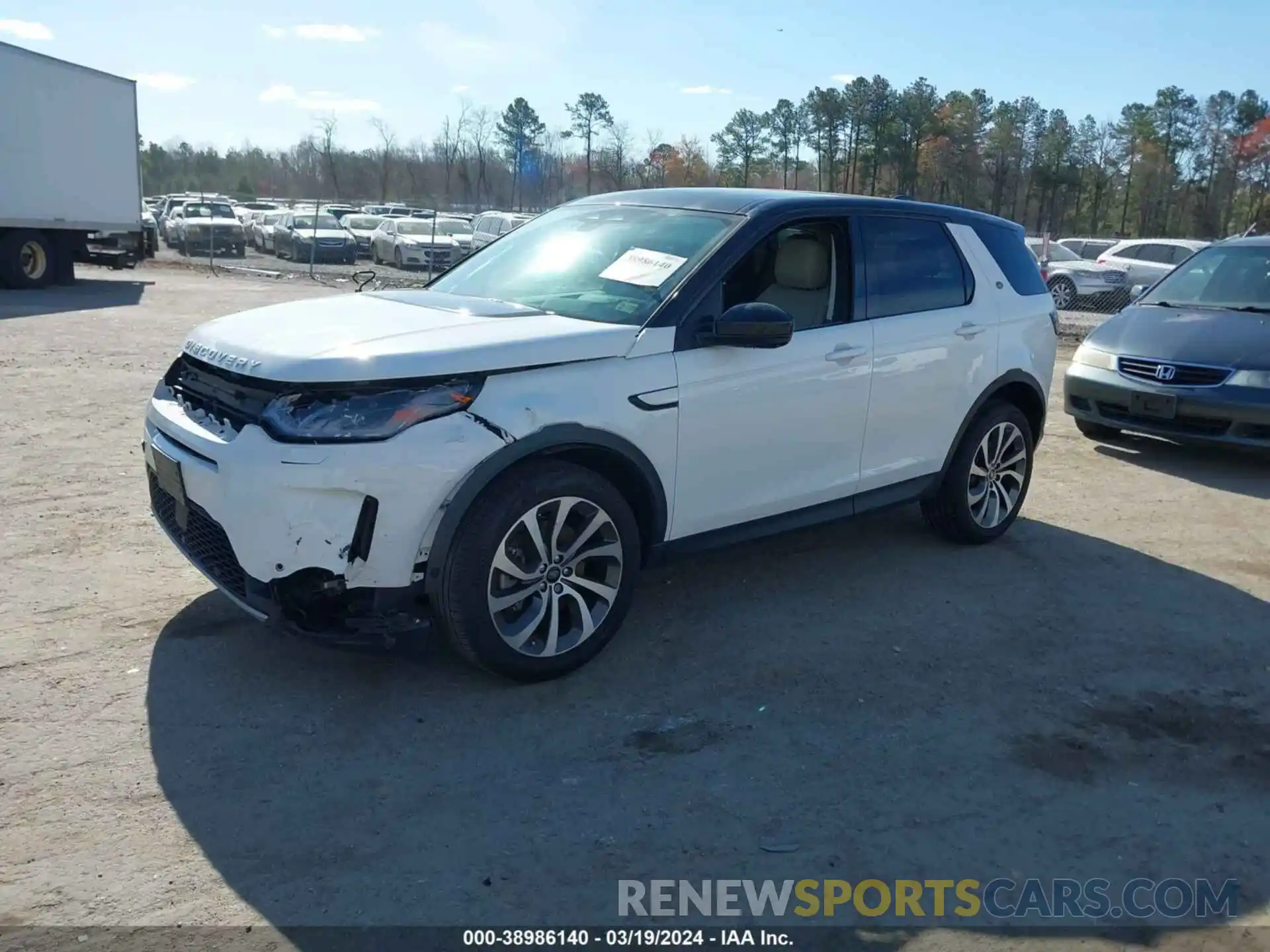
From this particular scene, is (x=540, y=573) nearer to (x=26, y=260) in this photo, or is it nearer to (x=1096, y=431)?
(x=1096, y=431)

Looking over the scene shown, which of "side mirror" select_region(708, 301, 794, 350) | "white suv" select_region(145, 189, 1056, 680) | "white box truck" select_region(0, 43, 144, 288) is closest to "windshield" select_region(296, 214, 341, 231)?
"white box truck" select_region(0, 43, 144, 288)

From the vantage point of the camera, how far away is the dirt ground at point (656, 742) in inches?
121

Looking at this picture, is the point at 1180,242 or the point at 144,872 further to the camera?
the point at 1180,242

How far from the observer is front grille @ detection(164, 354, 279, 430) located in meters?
3.86

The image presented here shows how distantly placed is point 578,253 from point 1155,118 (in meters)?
Answer: 68.0

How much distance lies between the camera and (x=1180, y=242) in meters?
25.6

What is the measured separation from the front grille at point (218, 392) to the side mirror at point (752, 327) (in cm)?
171

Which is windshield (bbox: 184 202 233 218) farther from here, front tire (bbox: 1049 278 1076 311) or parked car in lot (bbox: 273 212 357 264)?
front tire (bbox: 1049 278 1076 311)

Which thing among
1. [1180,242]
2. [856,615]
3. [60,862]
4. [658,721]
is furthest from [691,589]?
[1180,242]

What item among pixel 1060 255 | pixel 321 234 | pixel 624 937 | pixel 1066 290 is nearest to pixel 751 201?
pixel 624 937

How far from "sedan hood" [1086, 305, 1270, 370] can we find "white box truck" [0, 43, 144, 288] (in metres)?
17.8

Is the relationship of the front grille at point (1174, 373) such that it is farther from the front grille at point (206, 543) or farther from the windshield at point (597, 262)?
the front grille at point (206, 543)

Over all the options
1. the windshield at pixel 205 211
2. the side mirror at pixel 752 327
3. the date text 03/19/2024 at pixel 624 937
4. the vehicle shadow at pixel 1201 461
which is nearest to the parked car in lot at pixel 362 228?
the windshield at pixel 205 211

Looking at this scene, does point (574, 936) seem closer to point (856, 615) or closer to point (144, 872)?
point (144, 872)
